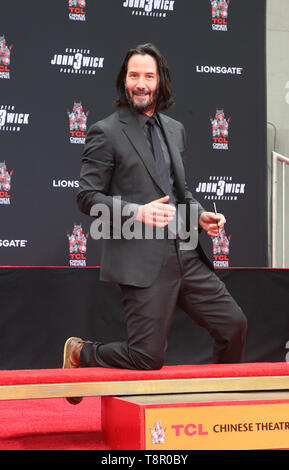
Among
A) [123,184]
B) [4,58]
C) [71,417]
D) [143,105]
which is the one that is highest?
[4,58]

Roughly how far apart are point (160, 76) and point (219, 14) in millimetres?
2586

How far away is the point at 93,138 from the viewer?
2793 mm

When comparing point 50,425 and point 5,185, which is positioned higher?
point 5,185

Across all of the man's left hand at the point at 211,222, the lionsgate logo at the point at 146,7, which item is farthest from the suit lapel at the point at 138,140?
the lionsgate logo at the point at 146,7

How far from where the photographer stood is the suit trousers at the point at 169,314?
2623 millimetres

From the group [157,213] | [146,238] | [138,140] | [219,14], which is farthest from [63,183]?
[157,213]

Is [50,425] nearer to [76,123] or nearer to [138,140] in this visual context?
[138,140]

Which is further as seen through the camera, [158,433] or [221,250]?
[221,250]

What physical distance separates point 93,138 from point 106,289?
191 cm

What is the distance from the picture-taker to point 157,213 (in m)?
2.46

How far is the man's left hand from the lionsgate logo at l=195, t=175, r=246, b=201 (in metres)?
2.22

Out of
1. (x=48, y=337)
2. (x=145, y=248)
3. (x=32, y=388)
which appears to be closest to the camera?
(x=32, y=388)
